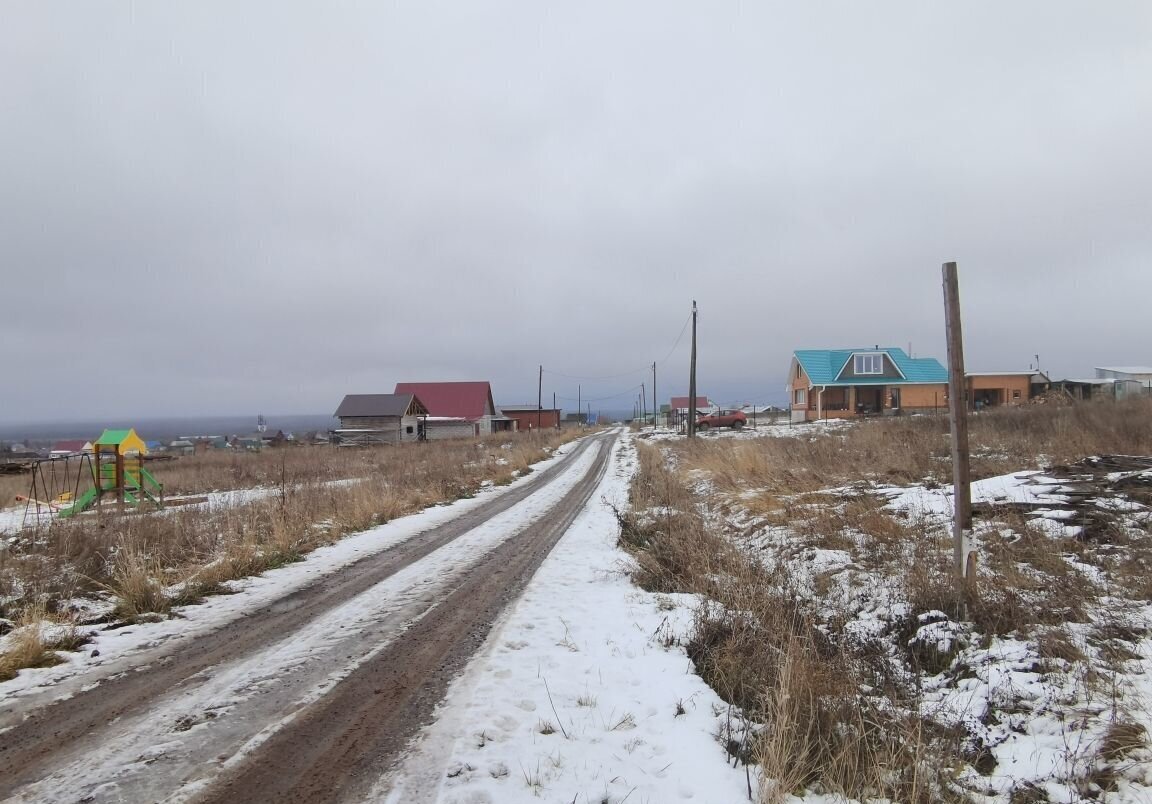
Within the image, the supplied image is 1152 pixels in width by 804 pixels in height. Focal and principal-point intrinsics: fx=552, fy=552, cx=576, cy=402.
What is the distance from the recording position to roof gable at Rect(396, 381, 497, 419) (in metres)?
65.2

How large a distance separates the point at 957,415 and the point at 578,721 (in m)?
4.25

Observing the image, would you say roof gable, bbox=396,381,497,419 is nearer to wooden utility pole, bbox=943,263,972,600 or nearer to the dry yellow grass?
the dry yellow grass

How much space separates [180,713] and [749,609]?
4.41 metres

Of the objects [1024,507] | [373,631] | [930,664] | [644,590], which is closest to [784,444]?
[1024,507]

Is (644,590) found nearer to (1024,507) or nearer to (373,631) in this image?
(373,631)

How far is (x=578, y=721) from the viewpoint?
3607mm

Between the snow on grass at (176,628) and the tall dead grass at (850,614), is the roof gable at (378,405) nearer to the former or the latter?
the snow on grass at (176,628)

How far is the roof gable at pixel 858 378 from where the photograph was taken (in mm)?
39875

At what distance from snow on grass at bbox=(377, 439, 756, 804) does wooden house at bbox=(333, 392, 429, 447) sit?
152ft

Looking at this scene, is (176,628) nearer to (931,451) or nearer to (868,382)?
(931,451)

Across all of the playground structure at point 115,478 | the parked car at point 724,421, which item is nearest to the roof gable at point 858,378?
the parked car at point 724,421

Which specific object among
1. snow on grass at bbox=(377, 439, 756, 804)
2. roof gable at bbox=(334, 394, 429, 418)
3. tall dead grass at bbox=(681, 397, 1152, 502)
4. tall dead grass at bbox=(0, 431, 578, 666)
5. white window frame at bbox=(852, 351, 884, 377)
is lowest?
snow on grass at bbox=(377, 439, 756, 804)

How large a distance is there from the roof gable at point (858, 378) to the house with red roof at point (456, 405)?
115 ft

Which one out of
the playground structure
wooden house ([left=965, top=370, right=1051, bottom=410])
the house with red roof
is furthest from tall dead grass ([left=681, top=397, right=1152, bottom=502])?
the house with red roof
